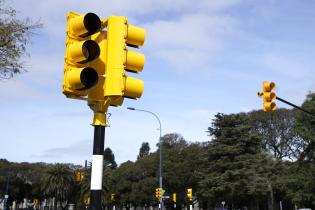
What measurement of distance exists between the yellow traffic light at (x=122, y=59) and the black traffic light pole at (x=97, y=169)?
1.65ft

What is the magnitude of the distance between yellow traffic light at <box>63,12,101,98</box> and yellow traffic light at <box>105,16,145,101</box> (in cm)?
19

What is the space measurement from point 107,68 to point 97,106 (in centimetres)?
53

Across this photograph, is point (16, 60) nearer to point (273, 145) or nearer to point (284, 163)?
point (284, 163)

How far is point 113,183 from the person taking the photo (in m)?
91.8

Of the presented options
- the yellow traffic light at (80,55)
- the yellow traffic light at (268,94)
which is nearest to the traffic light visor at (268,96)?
the yellow traffic light at (268,94)

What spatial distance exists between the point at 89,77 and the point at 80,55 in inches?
12.2

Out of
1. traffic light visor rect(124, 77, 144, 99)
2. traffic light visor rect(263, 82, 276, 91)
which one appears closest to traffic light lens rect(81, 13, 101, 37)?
traffic light visor rect(124, 77, 144, 99)

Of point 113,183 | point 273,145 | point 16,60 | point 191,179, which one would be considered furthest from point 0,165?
point 16,60

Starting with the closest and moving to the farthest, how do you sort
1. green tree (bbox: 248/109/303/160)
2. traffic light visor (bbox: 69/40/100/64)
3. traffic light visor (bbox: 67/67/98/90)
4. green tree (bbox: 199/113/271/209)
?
traffic light visor (bbox: 67/67/98/90)
traffic light visor (bbox: 69/40/100/64)
green tree (bbox: 199/113/271/209)
green tree (bbox: 248/109/303/160)

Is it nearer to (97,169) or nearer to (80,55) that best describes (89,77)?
(80,55)

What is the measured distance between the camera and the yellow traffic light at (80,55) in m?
5.34

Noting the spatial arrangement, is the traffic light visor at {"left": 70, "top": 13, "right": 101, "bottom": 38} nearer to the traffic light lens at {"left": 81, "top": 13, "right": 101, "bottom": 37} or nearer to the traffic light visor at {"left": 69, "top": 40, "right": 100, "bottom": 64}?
the traffic light lens at {"left": 81, "top": 13, "right": 101, "bottom": 37}

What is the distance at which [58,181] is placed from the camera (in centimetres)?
7806

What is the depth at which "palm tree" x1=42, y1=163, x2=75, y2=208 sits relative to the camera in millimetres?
77562
